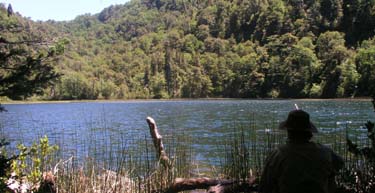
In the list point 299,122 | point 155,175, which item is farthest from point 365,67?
point 299,122

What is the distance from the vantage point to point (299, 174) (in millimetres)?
3666

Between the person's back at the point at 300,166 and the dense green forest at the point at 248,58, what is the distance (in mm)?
83008

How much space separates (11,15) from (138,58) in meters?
179

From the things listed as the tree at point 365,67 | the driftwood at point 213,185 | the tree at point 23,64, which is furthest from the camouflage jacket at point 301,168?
the tree at point 365,67

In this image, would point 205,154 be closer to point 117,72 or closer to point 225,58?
point 225,58

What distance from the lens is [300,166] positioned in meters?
3.66

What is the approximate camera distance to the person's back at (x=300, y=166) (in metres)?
3.67

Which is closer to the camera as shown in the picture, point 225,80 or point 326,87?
point 326,87

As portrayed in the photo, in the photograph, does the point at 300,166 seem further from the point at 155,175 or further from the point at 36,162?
the point at 36,162

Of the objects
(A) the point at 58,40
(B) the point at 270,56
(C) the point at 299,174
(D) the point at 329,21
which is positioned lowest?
(C) the point at 299,174

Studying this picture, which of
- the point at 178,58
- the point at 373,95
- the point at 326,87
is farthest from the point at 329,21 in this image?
the point at 373,95

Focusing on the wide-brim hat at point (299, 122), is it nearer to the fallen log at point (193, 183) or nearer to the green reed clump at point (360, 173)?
the green reed clump at point (360, 173)

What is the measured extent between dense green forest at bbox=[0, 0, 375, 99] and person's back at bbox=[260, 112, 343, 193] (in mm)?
83008

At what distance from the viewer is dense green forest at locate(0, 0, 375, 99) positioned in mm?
104875
